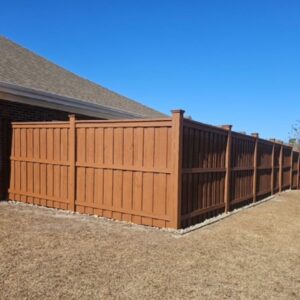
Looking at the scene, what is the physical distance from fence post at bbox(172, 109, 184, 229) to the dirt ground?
548mm

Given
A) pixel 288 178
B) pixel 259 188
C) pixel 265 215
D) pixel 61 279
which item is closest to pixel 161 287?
pixel 61 279

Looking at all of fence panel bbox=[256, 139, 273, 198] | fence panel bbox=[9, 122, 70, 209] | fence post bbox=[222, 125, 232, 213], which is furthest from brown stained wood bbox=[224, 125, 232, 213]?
fence panel bbox=[9, 122, 70, 209]

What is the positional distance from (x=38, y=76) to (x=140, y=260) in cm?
878

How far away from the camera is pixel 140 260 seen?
507 centimetres

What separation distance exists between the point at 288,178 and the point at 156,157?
11.9 meters

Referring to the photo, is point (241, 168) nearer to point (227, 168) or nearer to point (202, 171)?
point (227, 168)

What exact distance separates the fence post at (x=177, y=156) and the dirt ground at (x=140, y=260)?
55cm

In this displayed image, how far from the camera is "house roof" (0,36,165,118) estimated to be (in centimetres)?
1045

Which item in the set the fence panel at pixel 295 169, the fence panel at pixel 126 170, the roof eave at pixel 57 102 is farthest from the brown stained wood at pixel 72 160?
the fence panel at pixel 295 169

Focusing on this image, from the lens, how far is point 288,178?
56.4ft

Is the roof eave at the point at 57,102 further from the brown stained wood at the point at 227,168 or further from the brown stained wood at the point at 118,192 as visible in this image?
the brown stained wood at the point at 227,168

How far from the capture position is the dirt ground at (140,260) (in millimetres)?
4027

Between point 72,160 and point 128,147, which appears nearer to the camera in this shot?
point 128,147

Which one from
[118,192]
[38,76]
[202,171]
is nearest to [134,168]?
[118,192]
